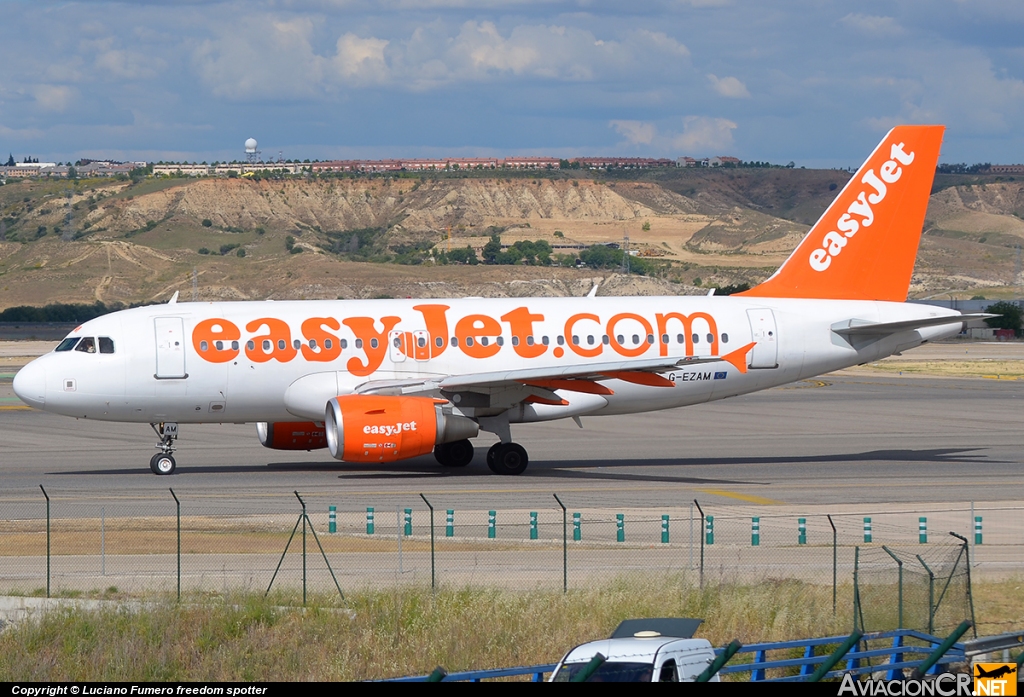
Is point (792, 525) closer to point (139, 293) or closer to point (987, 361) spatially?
point (987, 361)

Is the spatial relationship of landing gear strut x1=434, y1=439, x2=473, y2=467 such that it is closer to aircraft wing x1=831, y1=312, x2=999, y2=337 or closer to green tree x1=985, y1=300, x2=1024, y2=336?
aircraft wing x1=831, y1=312, x2=999, y2=337

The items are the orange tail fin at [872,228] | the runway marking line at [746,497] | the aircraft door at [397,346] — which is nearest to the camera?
the runway marking line at [746,497]

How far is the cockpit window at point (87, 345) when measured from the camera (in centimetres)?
3556

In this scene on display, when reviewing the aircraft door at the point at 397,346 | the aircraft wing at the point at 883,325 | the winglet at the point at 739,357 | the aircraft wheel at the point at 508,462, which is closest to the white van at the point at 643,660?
the aircraft wheel at the point at 508,462

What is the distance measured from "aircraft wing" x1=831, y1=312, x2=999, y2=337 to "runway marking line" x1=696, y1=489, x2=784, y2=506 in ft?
25.7

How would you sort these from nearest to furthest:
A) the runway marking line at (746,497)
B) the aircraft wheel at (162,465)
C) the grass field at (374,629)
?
1. the grass field at (374,629)
2. the runway marking line at (746,497)
3. the aircraft wheel at (162,465)

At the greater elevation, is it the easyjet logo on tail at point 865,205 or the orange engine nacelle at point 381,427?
the easyjet logo on tail at point 865,205

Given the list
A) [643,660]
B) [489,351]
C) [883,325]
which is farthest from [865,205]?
[643,660]

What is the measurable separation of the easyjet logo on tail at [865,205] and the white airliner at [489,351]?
0.04 m

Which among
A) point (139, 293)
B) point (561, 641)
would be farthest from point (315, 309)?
point (139, 293)

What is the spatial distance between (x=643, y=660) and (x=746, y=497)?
59.8 ft

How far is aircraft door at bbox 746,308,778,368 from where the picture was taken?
3819 cm

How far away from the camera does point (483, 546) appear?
25594 millimetres

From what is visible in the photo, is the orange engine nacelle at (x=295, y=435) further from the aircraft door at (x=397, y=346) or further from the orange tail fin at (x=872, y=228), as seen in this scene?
the orange tail fin at (x=872, y=228)
